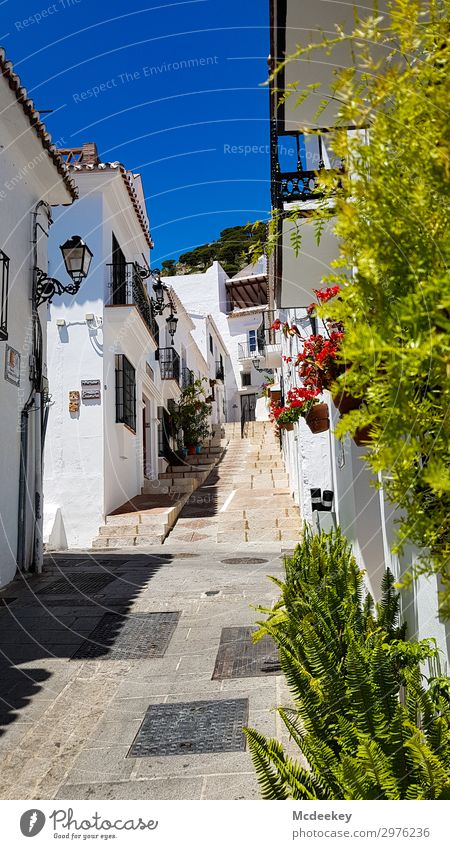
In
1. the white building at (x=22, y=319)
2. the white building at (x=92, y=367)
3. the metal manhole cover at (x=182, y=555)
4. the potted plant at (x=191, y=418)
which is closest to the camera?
the white building at (x=22, y=319)

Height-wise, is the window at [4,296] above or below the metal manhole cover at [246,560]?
above

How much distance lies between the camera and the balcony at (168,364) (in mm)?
20500

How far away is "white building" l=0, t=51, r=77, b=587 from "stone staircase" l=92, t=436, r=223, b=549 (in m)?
3.10

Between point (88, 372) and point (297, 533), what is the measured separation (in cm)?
522

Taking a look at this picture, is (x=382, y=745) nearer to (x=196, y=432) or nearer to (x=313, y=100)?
(x=313, y=100)

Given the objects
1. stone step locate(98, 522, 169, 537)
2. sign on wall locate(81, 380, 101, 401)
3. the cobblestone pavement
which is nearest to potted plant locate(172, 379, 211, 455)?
sign on wall locate(81, 380, 101, 401)

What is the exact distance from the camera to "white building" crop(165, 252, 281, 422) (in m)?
38.2

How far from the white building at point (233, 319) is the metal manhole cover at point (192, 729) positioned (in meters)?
32.3

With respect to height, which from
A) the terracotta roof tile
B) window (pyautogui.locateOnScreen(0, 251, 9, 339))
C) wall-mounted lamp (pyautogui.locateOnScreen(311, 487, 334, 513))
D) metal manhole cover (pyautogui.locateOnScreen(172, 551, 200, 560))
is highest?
the terracotta roof tile

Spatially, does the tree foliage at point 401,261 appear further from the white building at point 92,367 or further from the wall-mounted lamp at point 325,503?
the white building at point 92,367

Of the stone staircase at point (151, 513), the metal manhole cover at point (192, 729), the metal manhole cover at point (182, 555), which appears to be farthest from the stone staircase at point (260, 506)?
the metal manhole cover at point (192, 729)

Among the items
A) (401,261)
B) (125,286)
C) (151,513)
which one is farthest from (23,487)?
(401,261)

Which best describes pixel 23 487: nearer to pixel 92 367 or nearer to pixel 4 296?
pixel 4 296
